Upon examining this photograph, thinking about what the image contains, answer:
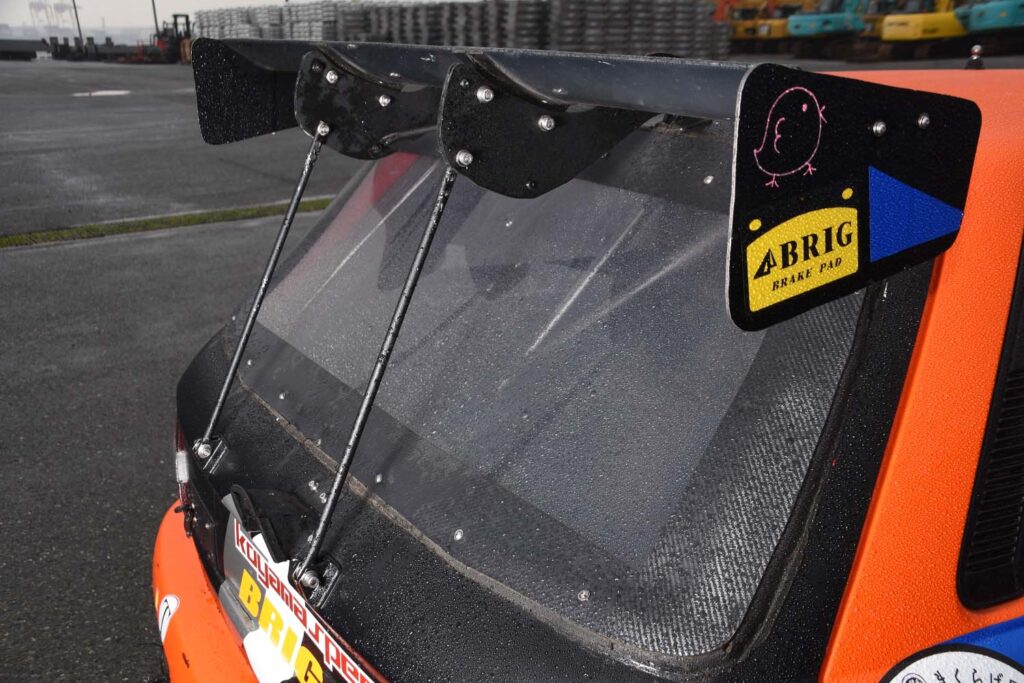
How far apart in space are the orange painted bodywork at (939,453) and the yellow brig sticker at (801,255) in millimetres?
242

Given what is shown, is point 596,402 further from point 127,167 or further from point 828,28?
point 828,28

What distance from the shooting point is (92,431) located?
13.1ft

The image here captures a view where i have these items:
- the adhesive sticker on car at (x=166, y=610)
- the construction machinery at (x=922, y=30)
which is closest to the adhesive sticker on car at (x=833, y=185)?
the adhesive sticker on car at (x=166, y=610)

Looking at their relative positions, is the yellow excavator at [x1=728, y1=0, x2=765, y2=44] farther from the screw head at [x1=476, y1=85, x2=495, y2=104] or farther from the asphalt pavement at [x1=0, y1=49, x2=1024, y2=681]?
the screw head at [x1=476, y1=85, x2=495, y2=104]

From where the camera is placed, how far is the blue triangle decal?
42.0 inches

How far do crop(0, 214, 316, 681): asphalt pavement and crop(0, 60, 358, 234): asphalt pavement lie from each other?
5.46 feet

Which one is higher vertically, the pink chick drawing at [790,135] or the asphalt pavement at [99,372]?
the pink chick drawing at [790,135]

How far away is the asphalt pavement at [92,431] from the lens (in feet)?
9.00

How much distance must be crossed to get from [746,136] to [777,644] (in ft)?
2.07

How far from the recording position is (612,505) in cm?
131

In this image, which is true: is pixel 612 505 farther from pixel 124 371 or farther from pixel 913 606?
pixel 124 371

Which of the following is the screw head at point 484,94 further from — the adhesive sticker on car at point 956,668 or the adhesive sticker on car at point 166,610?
the adhesive sticker on car at point 166,610

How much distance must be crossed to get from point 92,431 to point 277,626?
279 centimetres

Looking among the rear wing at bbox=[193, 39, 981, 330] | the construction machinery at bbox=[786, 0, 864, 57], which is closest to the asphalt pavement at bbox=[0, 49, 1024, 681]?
the rear wing at bbox=[193, 39, 981, 330]
